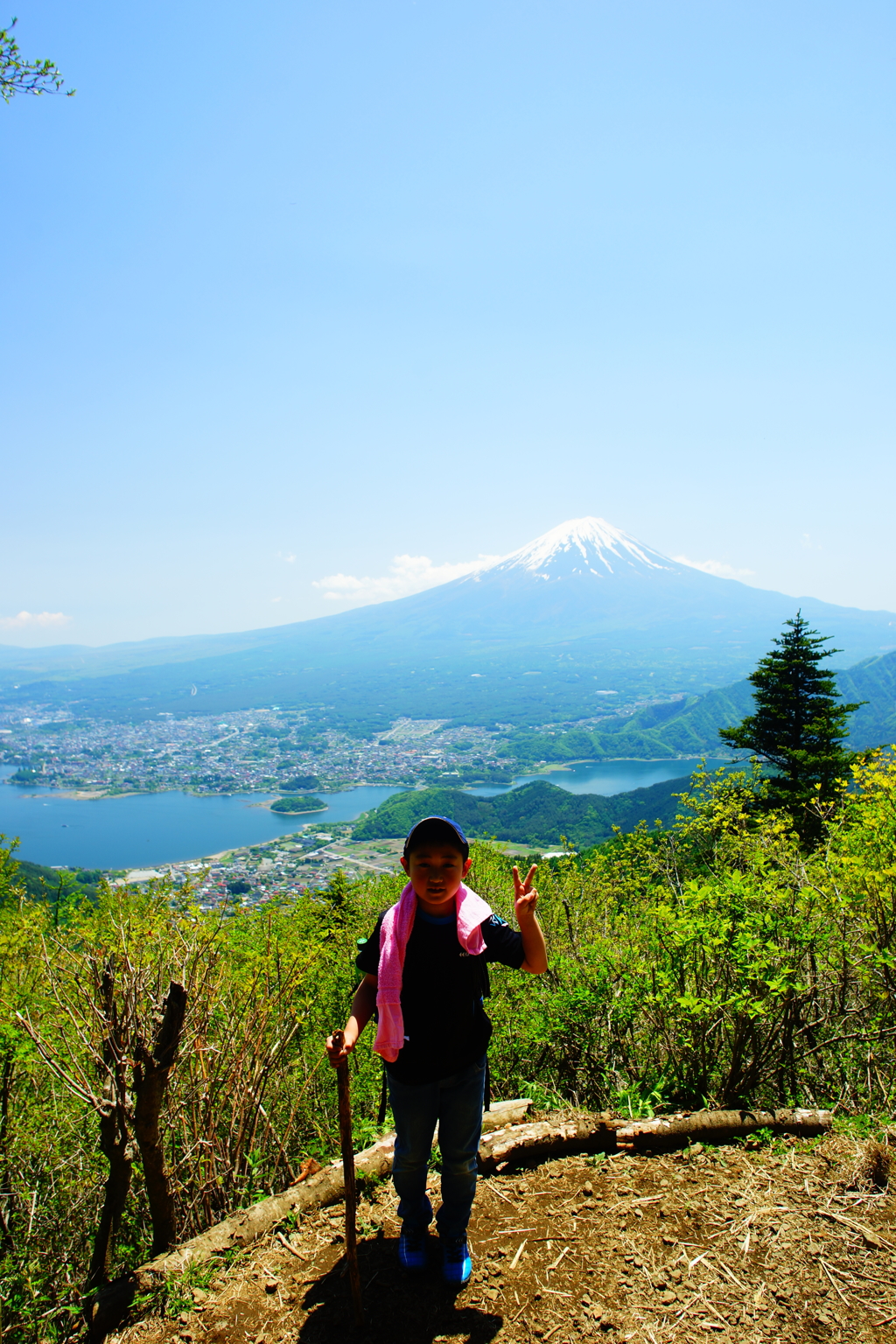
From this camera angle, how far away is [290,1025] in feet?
12.0

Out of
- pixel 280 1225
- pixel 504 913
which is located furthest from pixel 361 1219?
pixel 504 913

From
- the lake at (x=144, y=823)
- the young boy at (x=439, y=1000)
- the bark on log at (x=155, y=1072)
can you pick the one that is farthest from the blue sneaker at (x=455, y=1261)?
the lake at (x=144, y=823)

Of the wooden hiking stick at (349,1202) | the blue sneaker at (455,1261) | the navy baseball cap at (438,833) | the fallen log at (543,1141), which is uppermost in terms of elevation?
the navy baseball cap at (438,833)

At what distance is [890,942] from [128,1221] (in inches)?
185

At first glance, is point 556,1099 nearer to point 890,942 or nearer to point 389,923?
point 890,942

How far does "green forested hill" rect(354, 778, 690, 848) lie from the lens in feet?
171

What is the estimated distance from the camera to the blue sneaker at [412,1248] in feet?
A: 8.02

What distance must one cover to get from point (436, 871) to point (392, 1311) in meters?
1.70

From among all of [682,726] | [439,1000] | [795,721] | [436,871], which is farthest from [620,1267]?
[682,726]

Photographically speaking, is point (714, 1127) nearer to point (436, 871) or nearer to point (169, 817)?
point (436, 871)

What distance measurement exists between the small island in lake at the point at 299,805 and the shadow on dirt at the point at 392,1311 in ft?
270

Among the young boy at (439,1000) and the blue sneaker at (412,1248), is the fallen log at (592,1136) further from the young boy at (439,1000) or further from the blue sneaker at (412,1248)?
the young boy at (439,1000)

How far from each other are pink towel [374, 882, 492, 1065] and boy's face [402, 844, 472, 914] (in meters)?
0.10

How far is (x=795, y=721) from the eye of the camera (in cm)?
1766
